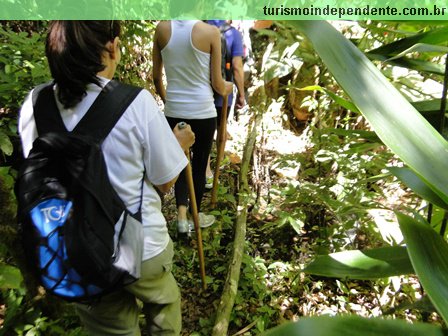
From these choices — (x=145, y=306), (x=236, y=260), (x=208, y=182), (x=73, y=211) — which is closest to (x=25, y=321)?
(x=145, y=306)

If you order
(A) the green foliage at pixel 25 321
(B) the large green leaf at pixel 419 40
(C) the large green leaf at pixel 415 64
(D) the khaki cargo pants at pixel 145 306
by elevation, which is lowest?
(A) the green foliage at pixel 25 321

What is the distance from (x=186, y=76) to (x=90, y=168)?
145 centimetres

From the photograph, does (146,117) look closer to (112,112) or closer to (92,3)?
(112,112)

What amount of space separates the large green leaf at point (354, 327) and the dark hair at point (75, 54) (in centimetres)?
92

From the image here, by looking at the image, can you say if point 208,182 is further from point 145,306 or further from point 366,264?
point 366,264

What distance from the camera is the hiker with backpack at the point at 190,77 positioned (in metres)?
2.19

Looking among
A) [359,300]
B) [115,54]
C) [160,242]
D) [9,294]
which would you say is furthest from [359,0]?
[9,294]

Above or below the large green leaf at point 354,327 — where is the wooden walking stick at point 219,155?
below

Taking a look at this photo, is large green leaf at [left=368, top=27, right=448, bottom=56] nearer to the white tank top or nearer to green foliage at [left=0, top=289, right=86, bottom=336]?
the white tank top

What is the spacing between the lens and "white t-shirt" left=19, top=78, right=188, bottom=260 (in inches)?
43.3

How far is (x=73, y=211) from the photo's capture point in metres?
1.02

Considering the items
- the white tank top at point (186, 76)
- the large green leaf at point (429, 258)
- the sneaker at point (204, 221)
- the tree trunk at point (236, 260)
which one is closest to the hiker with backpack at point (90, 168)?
the large green leaf at point (429, 258)

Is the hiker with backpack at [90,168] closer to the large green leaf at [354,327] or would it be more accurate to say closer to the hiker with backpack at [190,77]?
the large green leaf at [354,327]

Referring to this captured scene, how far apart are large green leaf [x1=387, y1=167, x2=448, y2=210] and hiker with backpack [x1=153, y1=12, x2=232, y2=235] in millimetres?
1693
